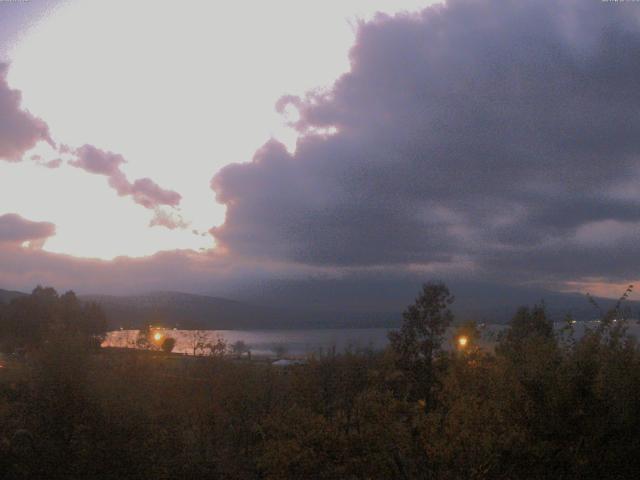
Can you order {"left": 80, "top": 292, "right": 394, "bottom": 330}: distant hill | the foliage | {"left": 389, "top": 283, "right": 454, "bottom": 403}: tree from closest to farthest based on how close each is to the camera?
the foliage
{"left": 389, "top": 283, "right": 454, "bottom": 403}: tree
{"left": 80, "top": 292, "right": 394, "bottom": 330}: distant hill

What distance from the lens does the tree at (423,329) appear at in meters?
19.6

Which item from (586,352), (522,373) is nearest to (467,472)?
(522,373)

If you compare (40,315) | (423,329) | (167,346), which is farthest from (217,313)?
(423,329)

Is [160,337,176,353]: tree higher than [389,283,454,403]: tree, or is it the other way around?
[389,283,454,403]: tree

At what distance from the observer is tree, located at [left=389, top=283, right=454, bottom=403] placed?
1958 centimetres

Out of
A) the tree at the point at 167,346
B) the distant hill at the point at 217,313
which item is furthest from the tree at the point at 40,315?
the distant hill at the point at 217,313

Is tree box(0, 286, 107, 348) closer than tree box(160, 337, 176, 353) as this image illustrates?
No

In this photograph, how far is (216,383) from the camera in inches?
619

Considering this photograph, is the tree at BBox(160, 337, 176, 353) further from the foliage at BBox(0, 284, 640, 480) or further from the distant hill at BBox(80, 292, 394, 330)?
the distant hill at BBox(80, 292, 394, 330)

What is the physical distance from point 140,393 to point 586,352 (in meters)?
8.82

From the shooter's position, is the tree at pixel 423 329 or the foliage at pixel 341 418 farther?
the tree at pixel 423 329

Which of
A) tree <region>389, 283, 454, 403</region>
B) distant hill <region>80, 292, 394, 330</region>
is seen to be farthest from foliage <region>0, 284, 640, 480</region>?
distant hill <region>80, 292, 394, 330</region>

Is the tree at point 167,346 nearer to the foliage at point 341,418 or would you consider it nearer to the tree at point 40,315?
the foliage at point 341,418

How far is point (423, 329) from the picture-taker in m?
20.4
